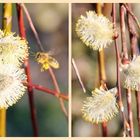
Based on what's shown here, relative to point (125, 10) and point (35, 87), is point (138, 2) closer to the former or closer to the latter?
point (125, 10)

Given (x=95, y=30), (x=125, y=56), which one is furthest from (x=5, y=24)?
(x=125, y=56)

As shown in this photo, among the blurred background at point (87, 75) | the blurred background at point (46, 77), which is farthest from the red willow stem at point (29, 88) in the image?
the blurred background at point (87, 75)

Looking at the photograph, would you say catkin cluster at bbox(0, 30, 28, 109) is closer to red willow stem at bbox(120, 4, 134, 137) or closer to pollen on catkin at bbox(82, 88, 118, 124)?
pollen on catkin at bbox(82, 88, 118, 124)

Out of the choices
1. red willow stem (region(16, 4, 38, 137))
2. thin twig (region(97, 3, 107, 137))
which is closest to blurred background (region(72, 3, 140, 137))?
thin twig (region(97, 3, 107, 137))

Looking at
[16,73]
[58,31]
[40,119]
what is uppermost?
[58,31]

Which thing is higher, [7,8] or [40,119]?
[7,8]

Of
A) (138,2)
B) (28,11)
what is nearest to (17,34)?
(28,11)
